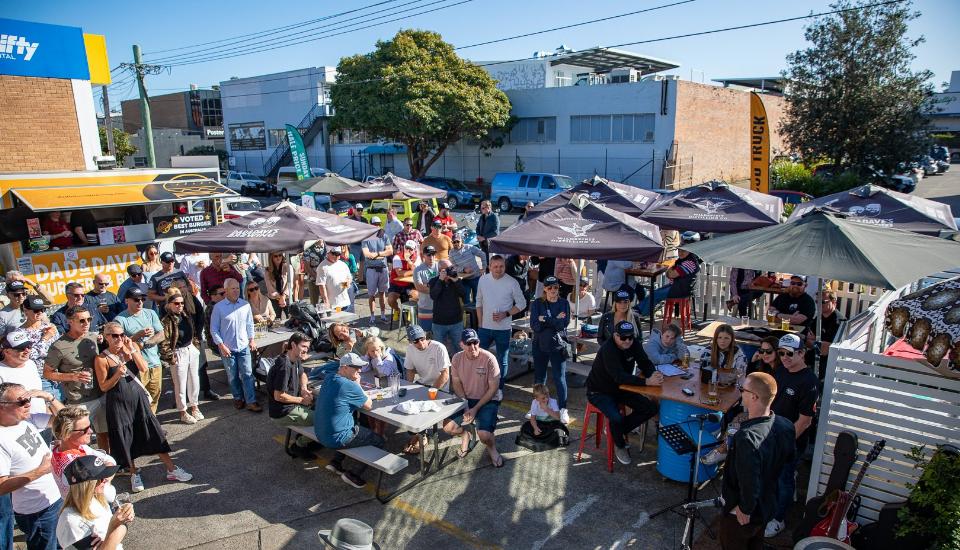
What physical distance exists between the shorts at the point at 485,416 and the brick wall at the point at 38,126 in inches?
638

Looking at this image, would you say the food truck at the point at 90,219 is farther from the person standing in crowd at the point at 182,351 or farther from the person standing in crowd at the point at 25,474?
the person standing in crowd at the point at 25,474

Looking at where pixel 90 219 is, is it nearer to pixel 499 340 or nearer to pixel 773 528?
pixel 499 340

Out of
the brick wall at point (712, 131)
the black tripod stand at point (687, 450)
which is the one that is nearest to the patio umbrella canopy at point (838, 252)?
the black tripod stand at point (687, 450)

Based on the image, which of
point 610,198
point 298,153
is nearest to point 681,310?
point 610,198

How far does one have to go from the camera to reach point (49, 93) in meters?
16.9

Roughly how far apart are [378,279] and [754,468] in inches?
328

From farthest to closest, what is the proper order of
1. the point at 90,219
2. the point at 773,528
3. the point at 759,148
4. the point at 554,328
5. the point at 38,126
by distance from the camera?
the point at 759,148 → the point at 38,126 → the point at 90,219 → the point at 554,328 → the point at 773,528

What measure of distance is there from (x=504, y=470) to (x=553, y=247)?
272cm

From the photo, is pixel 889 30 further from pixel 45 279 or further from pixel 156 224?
pixel 45 279

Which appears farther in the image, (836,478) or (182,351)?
(182,351)

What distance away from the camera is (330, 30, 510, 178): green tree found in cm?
3275

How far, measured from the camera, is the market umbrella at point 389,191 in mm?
14938

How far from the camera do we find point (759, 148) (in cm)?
1769

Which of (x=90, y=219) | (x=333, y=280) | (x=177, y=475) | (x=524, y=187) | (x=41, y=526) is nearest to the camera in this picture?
(x=41, y=526)
